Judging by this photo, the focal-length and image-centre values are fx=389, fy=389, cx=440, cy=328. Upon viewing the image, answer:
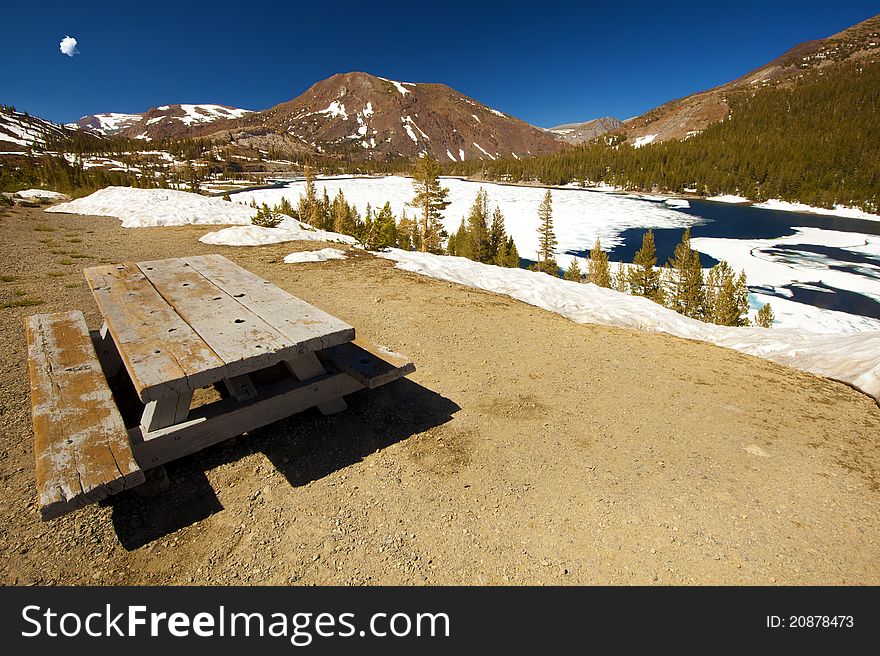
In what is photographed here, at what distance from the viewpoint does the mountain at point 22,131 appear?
109312 millimetres

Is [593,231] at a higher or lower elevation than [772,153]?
lower

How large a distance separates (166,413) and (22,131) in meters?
202

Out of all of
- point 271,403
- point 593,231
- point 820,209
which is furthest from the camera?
point 820,209

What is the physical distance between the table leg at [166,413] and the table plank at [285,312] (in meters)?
0.96

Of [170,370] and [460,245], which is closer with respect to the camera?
Answer: [170,370]

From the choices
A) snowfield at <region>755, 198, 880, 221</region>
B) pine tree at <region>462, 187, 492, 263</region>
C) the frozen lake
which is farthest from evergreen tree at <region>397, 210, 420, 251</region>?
snowfield at <region>755, 198, 880, 221</region>

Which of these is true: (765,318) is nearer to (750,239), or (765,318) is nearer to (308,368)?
(308,368)

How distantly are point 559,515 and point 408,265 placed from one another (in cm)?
933

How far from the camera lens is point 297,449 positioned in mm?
3936

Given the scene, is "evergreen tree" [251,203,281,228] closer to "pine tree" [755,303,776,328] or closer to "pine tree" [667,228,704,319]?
"pine tree" [755,303,776,328]

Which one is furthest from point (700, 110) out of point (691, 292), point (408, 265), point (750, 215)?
point (408, 265)

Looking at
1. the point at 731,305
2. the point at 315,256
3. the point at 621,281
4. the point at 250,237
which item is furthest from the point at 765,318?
the point at 250,237

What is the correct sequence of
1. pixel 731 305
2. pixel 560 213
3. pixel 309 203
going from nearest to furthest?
pixel 731 305
pixel 309 203
pixel 560 213

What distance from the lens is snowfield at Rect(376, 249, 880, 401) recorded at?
22.8ft
